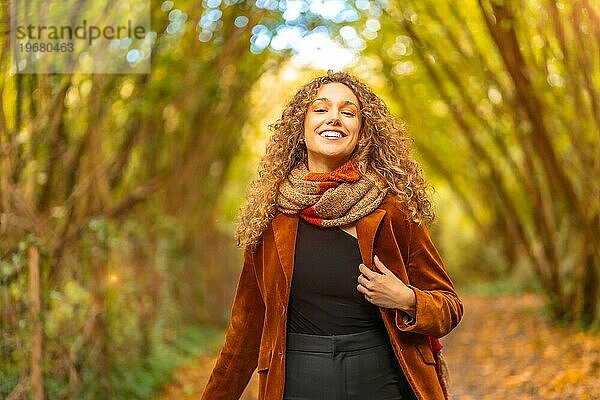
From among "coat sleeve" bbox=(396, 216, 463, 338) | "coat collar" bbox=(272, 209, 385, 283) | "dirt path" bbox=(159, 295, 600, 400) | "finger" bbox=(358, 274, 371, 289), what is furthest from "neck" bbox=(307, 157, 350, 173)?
"dirt path" bbox=(159, 295, 600, 400)

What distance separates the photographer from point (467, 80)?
1122 cm

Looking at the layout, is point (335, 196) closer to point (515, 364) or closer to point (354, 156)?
point (354, 156)

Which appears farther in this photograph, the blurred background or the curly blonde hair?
the blurred background

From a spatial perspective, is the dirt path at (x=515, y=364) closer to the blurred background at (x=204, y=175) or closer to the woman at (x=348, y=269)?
the blurred background at (x=204, y=175)

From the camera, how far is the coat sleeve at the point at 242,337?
305cm

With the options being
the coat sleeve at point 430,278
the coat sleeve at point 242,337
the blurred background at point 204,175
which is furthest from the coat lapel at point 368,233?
the blurred background at point 204,175

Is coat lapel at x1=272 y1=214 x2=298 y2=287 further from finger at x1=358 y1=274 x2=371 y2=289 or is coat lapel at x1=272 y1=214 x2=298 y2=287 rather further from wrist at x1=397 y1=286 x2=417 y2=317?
wrist at x1=397 y1=286 x2=417 y2=317

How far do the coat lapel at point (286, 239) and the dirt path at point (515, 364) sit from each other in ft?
13.0

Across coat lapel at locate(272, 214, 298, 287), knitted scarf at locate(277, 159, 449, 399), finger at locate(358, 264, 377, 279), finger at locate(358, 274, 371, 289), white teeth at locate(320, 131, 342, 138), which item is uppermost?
white teeth at locate(320, 131, 342, 138)

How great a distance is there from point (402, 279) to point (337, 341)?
0.99 ft

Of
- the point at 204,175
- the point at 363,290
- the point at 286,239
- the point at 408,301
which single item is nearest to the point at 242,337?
the point at 286,239

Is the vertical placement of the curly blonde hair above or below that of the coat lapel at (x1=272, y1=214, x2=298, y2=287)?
above

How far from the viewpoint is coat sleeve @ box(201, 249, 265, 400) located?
3.05 m

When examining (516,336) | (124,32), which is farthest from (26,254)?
(516,336)
